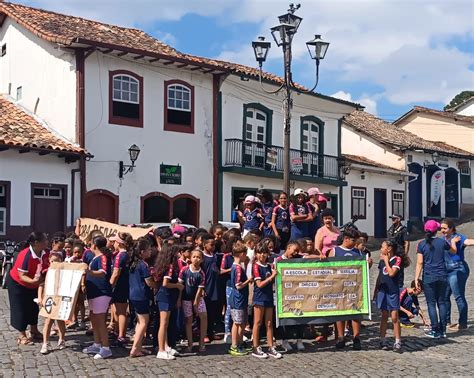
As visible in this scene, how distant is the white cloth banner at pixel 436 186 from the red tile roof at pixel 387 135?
115 cm

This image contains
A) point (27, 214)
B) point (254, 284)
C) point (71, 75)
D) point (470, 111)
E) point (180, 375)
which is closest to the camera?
point (180, 375)

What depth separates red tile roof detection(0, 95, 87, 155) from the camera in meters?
15.4

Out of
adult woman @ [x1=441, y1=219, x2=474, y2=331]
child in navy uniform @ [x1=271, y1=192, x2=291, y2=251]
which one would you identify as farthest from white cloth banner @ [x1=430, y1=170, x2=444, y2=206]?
child in navy uniform @ [x1=271, y1=192, x2=291, y2=251]

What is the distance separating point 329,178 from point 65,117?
1183 cm

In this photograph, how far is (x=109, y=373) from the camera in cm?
682

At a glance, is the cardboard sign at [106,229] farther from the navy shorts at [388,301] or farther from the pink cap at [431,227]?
the pink cap at [431,227]

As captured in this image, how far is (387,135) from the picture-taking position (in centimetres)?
3116

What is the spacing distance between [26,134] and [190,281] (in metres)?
10.5

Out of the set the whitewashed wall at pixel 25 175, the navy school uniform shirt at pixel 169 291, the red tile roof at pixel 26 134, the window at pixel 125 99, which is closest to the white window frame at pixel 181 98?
the window at pixel 125 99

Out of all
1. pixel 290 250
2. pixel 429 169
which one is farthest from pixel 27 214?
pixel 429 169

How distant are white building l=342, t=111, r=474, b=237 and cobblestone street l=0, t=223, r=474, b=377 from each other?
60.5 ft

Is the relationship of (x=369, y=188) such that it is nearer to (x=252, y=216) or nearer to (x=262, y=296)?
(x=252, y=216)

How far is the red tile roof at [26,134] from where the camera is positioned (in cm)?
1543

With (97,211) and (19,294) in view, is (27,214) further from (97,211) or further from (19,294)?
(19,294)
